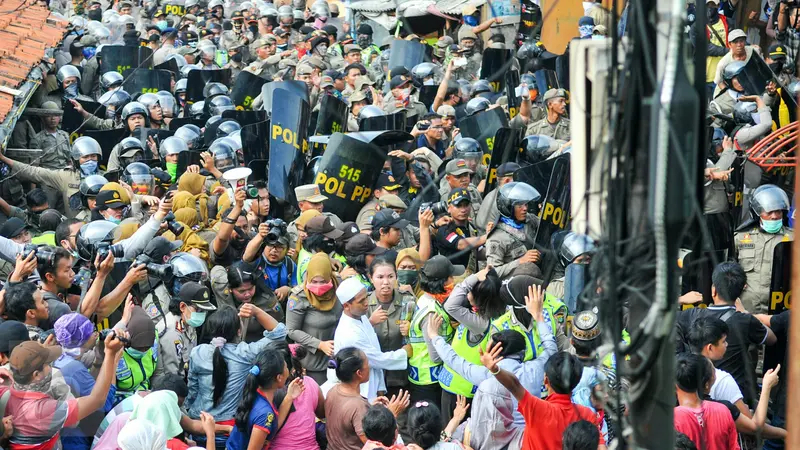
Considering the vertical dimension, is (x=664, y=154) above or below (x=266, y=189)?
above

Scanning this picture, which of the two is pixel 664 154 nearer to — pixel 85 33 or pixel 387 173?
pixel 387 173

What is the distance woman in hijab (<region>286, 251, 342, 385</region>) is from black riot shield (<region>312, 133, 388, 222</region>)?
9.07 feet

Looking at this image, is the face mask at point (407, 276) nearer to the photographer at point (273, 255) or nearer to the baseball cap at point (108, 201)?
the photographer at point (273, 255)

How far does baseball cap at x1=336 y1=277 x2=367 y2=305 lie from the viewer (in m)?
8.27

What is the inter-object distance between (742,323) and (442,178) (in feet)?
14.6

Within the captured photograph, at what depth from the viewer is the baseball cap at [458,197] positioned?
34.7 ft

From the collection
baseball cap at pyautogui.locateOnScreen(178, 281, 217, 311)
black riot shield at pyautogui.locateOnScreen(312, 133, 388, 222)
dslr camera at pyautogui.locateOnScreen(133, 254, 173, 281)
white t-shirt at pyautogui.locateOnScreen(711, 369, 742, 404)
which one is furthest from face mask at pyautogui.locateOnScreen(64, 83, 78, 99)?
white t-shirt at pyautogui.locateOnScreen(711, 369, 742, 404)

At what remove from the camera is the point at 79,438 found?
7109 mm

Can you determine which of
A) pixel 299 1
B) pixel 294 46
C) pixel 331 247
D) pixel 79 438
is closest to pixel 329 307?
pixel 331 247

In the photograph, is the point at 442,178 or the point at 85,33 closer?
the point at 442,178

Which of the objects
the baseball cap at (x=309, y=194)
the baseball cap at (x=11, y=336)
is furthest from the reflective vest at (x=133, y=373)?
the baseball cap at (x=309, y=194)

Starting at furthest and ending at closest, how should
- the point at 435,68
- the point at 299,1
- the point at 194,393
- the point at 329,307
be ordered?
the point at 299,1
the point at 435,68
the point at 329,307
the point at 194,393

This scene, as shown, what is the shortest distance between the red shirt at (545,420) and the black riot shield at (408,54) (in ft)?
40.0

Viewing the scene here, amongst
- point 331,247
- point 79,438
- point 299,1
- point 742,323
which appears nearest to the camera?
point 79,438
